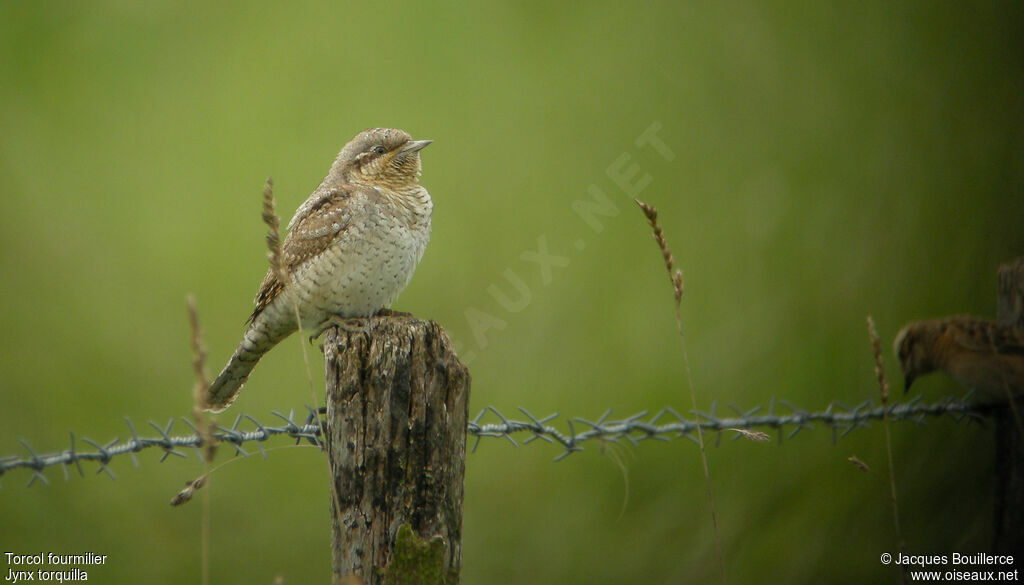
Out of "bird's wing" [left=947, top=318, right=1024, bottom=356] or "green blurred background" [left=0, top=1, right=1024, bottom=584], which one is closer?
"bird's wing" [left=947, top=318, right=1024, bottom=356]

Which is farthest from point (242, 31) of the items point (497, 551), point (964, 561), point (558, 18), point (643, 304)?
point (964, 561)

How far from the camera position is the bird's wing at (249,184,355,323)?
3.46 meters

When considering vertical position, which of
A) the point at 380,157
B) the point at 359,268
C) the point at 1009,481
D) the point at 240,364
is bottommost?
the point at 1009,481

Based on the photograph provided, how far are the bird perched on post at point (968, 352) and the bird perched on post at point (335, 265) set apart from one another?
2.52 metres

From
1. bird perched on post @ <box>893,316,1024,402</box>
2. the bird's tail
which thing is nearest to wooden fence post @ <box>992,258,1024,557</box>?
bird perched on post @ <box>893,316,1024,402</box>

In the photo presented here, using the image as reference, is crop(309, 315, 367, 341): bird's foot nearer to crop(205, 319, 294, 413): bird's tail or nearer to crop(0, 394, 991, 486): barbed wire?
crop(205, 319, 294, 413): bird's tail

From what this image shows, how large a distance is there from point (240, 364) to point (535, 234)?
4.33 metres

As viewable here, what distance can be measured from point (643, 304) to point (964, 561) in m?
4.49

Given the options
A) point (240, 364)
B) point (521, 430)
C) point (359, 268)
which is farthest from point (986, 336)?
point (240, 364)

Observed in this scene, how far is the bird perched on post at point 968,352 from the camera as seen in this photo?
3.30 m

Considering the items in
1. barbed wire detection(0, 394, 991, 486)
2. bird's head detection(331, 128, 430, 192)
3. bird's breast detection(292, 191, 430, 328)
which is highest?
bird's head detection(331, 128, 430, 192)

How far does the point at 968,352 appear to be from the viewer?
3812 mm

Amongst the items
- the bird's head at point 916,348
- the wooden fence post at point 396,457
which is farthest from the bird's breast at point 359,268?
the bird's head at point 916,348

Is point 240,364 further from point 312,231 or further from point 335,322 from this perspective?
point 312,231
